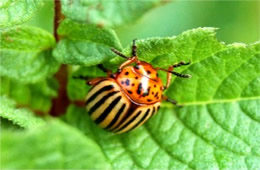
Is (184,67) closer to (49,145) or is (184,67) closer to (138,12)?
(138,12)

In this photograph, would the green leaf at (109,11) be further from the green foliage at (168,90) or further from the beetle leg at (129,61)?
the beetle leg at (129,61)

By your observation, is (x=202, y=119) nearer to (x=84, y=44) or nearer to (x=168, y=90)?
(x=168, y=90)

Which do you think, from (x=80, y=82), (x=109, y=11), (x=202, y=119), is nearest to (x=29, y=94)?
(x=80, y=82)

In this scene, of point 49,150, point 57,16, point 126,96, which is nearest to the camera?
point 49,150

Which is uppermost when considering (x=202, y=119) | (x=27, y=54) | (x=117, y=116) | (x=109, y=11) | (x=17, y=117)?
(x=109, y=11)

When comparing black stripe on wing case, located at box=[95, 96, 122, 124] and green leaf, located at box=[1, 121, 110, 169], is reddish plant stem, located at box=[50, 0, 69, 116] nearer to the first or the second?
black stripe on wing case, located at box=[95, 96, 122, 124]

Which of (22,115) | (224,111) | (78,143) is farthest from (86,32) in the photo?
(78,143)

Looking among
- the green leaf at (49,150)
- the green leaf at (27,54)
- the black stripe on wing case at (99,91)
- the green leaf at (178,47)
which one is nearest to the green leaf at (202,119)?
the green leaf at (178,47)
